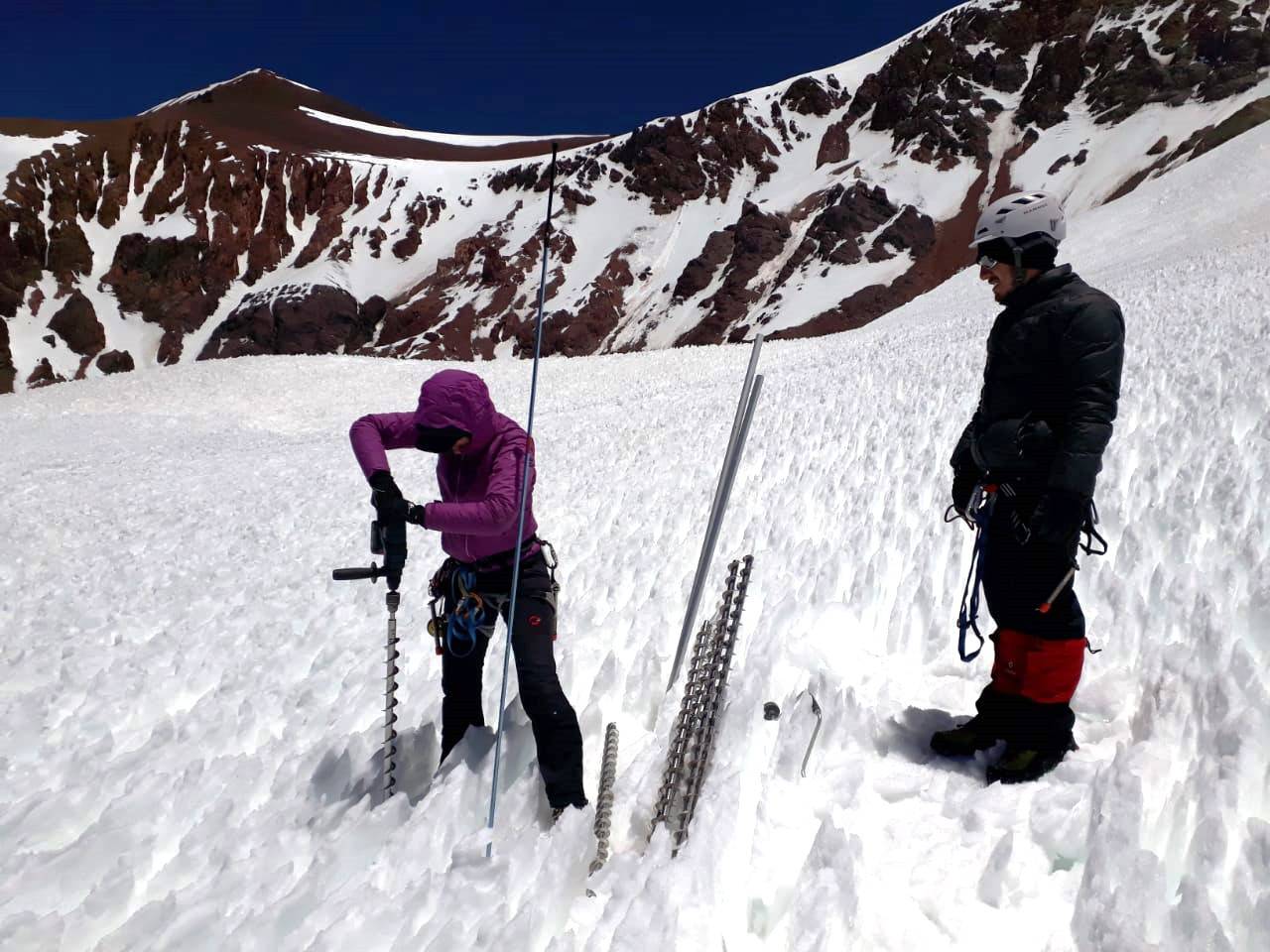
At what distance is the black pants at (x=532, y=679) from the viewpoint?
12.2 feet

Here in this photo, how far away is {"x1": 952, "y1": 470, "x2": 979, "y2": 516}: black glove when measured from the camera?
3.77 meters

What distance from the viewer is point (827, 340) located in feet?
104

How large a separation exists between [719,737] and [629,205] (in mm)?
139618

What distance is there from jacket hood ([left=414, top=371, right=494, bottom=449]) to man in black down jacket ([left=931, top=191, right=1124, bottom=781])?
224cm

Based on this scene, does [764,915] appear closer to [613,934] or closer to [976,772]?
[613,934]

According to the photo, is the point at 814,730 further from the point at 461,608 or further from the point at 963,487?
the point at 461,608

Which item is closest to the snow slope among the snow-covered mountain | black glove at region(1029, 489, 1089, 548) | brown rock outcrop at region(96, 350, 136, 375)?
black glove at region(1029, 489, 1089, 548)

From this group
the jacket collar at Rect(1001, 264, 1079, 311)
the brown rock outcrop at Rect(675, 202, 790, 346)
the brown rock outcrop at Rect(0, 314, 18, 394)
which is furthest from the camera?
the brown rock outcrop at Rect(0, 314, 18, 394)

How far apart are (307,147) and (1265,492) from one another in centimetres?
18632

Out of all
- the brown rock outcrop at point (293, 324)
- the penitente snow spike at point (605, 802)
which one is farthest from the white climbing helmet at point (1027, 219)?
the brown rock outcrop at point (293, 324)

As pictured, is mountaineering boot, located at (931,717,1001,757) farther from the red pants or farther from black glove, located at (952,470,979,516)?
black glove, located at (952,470,979,516)

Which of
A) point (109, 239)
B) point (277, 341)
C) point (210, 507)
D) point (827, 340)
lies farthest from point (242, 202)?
point (210, 507)

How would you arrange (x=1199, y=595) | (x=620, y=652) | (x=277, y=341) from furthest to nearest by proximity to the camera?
(x=277, y=341)
(x=620, y=652)
(x=1199, y=595)

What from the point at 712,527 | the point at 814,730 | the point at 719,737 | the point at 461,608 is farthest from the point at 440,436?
the point at 814,730
